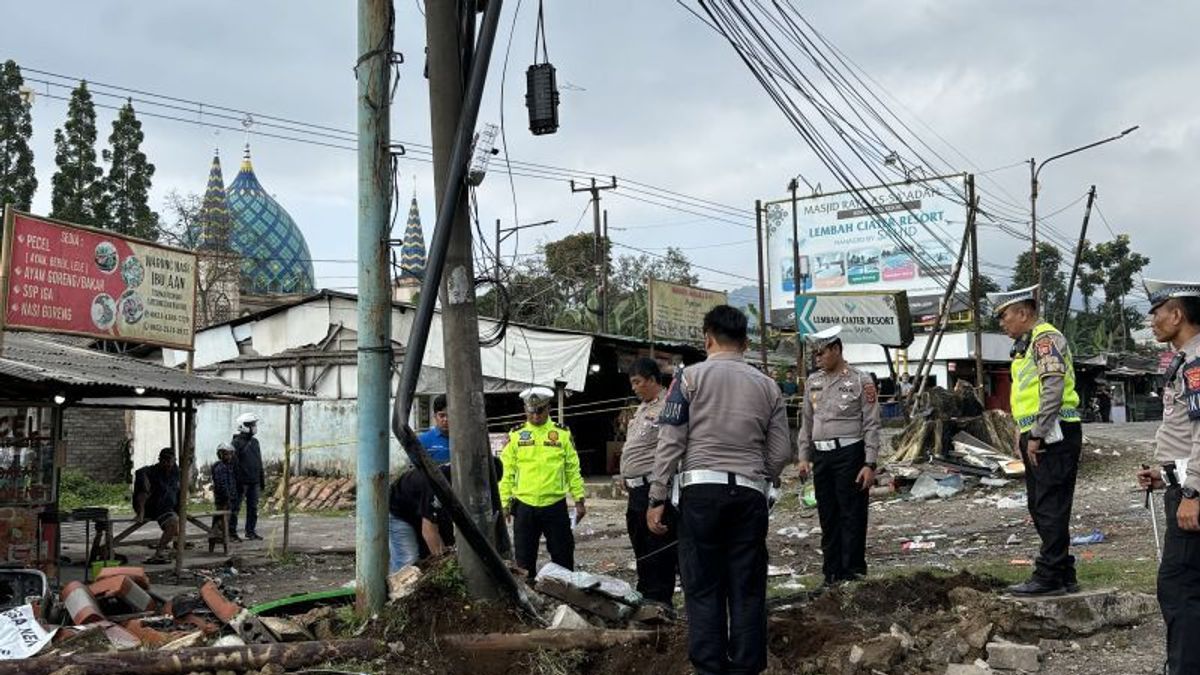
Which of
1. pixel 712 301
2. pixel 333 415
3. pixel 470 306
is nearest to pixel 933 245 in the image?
pixel 712 301

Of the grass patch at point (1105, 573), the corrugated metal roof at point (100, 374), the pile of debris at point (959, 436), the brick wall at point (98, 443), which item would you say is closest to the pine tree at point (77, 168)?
the brick wall at point (98, 443)

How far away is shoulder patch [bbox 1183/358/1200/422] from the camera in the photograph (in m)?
4.36

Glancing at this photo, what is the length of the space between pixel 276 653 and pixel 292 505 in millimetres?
18390

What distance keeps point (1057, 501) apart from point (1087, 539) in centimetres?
460

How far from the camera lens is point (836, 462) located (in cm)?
766

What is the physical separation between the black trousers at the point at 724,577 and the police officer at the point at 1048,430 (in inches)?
100

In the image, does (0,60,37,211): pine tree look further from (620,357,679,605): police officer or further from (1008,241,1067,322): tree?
(1008,241,1067,322): tree

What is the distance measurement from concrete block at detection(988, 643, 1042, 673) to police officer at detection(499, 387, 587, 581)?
10.2 ft

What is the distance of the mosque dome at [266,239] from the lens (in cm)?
4669

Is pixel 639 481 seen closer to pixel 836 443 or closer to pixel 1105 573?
pixel 836 443

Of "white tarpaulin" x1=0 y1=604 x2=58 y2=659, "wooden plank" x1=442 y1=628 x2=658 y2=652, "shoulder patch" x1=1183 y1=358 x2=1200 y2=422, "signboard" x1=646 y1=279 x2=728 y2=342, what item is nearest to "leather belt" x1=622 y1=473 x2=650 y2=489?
"wooden plank" x1=442 y1=628 x2=658 y2=652

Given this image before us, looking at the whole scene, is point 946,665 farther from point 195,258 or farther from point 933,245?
point 933,245

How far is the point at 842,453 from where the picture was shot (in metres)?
7.63

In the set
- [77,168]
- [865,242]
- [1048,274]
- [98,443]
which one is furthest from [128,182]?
[1048,274]
